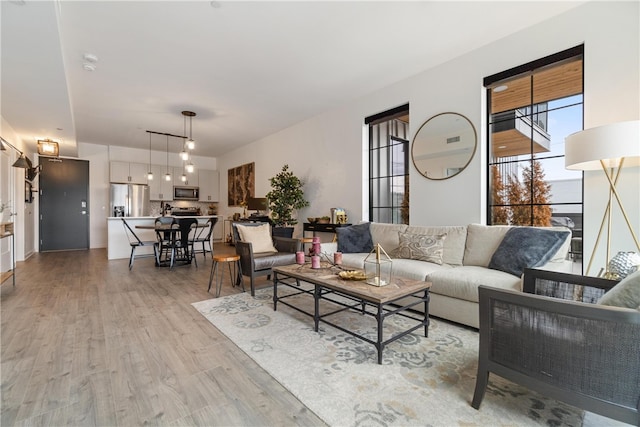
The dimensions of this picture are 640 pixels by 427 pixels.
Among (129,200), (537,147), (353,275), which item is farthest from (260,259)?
(129,200)

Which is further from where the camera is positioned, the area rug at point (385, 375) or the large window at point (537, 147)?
the large window at point (537, 147)

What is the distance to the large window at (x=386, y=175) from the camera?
16.0 ft

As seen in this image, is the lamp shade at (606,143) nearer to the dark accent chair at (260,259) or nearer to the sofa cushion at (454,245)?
the sofa cushion at (454,245)

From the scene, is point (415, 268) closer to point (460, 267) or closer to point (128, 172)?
point (460, 267)

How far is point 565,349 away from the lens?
1.30m

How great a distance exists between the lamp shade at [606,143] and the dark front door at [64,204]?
1001 cm

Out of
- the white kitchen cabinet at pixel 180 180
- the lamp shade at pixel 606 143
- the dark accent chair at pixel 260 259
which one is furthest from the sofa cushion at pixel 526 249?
the white kitchen cabinet at pixel 180 180

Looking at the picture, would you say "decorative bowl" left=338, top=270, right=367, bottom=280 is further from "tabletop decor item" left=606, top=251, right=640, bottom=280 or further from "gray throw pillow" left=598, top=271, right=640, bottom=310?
"tabletop decor item" left=606, top=251, right=640, bottom=280

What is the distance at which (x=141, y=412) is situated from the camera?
152 cm

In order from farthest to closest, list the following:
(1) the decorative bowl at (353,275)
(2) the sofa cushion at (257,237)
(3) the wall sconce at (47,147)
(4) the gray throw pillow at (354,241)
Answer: (3) the wall sconce at (47,147) → (2) the sofa cushion at (257,237) → (4) the gray throw pillow at (354,241) → (1) the decorative bowl at (353,275)

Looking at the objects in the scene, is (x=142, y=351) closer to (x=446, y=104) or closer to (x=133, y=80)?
(x=133, y=80)

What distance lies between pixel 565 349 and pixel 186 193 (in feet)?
31.4

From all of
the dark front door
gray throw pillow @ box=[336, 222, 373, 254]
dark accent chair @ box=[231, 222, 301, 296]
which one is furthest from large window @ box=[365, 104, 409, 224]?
the dark front door

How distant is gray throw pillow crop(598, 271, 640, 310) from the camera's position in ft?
4.04
